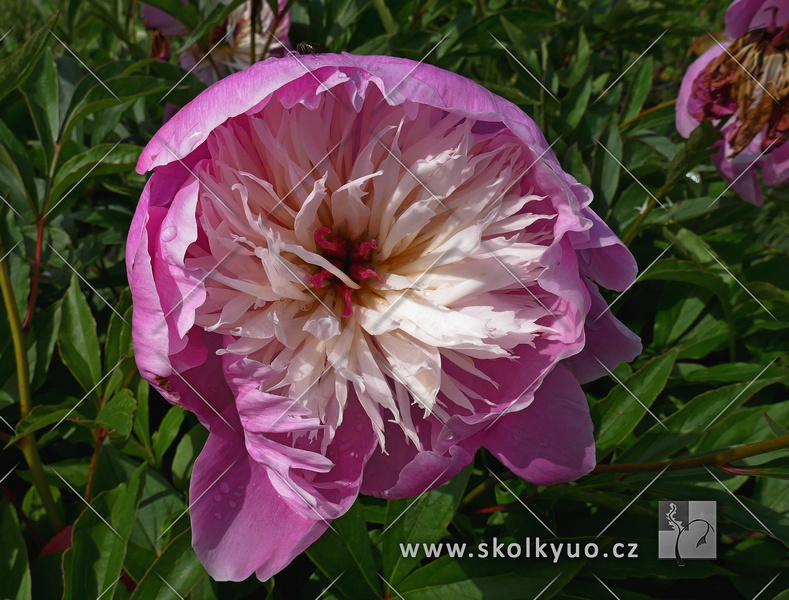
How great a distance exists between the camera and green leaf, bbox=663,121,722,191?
0.81 m

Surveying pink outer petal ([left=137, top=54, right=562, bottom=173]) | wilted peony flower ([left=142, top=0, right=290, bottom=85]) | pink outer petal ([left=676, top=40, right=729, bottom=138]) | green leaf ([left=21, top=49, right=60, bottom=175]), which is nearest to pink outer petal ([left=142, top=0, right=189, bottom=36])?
wilted peony flower ([left=142, top=0, right=290, bottom=85])

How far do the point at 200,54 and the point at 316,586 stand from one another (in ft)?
4.00

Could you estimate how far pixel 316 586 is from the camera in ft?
2.39

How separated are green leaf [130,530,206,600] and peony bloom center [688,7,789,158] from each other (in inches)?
36.9

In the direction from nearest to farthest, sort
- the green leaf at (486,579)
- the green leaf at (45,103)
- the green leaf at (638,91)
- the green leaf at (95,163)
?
the green leaf at (486,579) → the green leaf at (95,163) → the green leaf at (45,103) → the green leaf at (638,91)

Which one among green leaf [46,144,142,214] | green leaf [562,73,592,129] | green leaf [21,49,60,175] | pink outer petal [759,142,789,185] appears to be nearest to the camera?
green leaf [46,144,142,214]

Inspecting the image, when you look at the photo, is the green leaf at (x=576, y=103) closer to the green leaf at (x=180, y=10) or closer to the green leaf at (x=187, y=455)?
the green leaf at (x=180, y=10)

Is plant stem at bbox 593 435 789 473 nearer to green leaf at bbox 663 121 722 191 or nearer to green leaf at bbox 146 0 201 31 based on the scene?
green leaf at bbox 663 121 722 191

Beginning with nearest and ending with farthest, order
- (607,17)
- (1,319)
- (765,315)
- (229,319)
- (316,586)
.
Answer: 1. (229,319)
2. (316,586)
3. (1,319)
4. (765,315)
5. (607,17)

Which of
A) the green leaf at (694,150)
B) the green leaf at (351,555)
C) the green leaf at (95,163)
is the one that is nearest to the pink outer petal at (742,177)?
the green leaf at (694,150)

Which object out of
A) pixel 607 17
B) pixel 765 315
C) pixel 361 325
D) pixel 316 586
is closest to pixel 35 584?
pixel 316 586

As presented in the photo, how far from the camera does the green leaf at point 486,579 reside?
659 millimetres

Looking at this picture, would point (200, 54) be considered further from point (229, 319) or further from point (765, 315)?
point (765, 315)

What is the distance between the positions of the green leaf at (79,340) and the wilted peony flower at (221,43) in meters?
0.59
